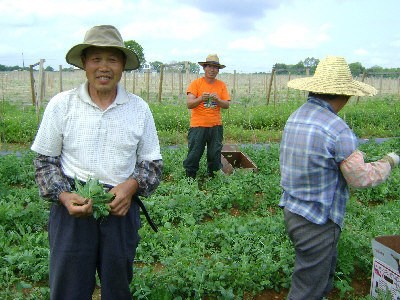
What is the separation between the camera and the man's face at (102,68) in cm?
223

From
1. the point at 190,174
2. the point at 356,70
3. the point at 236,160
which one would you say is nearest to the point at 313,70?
the point at 236,160

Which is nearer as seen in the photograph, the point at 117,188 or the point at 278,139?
the point at 117,188

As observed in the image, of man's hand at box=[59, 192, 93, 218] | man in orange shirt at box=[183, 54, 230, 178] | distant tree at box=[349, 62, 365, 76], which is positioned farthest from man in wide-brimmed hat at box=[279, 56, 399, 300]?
distant tree at box=[349, 62, 365, 76]

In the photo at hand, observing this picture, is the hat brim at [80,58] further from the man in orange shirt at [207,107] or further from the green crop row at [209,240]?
the man in orange shirt at [207,107]

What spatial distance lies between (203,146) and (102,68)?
4.05 metres

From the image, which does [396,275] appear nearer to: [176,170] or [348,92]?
[348,92]

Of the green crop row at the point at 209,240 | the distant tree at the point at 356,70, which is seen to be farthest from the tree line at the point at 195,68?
the green crop row at the point at 209,240

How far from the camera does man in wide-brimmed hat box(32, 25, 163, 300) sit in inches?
86.9

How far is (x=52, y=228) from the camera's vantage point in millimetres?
2334

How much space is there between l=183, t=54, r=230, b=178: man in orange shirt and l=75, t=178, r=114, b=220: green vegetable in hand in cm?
379

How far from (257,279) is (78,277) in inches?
69.0

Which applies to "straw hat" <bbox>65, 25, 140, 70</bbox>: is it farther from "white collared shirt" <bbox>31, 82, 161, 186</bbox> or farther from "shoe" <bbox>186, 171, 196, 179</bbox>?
"shoe" <bbox>186, 171, 196, 179</bbox>

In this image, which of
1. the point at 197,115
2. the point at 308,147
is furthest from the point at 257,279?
the point at 197,115

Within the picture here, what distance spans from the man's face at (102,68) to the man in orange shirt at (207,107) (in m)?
3.60
